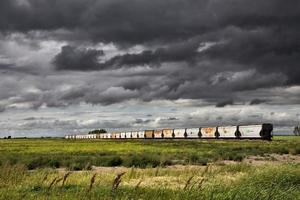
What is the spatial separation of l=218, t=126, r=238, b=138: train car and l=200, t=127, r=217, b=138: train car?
1.42 metres

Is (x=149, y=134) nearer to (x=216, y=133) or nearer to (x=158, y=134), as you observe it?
(x=158, y=134)

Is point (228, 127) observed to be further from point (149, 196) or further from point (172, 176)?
point (149, 196)

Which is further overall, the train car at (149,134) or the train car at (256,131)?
the train car at (149,134)

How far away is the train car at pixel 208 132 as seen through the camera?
97344mm

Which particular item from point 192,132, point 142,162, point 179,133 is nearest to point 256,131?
point 192,132

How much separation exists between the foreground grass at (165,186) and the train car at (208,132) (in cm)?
7054

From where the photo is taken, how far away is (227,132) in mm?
91438

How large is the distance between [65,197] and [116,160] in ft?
73.7

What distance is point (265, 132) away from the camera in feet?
250

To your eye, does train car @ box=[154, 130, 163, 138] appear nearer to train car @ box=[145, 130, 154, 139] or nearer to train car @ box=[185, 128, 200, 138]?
train car @ box=[145, 130, 154, 139]

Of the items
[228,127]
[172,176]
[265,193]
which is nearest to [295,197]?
[265,193]

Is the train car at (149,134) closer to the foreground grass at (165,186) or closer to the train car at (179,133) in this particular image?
the train car at (179,133)

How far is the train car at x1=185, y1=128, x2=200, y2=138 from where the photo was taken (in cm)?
10628

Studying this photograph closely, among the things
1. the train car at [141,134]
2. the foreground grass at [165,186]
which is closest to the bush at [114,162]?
the foreground grass at [165,186]
